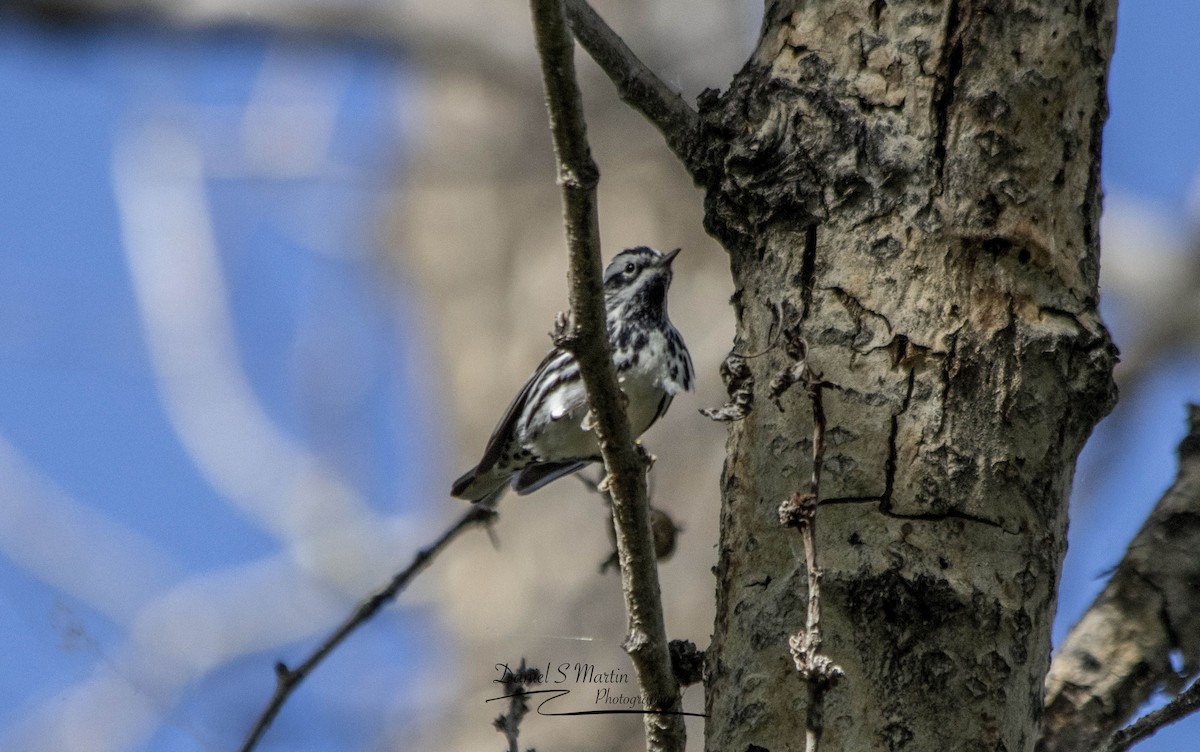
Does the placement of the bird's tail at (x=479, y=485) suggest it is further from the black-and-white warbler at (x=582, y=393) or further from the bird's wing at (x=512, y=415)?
the bird's wing at (x=512, y=415)

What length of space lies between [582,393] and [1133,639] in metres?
1.97

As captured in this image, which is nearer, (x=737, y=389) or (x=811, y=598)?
(x=811, y=598)

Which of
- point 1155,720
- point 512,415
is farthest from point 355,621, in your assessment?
point 512,415

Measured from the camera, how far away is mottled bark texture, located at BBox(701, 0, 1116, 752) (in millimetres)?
1827

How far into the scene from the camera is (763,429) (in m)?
2.06

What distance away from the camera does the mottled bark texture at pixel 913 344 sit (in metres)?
1.83

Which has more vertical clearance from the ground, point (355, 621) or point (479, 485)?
point (479, 485)

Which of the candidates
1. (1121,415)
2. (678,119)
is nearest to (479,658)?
(1121,415)

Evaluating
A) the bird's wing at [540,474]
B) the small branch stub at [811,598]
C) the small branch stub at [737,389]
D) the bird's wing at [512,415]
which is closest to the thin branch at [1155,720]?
the small branch stub at [811,598]

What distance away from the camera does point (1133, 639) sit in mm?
2641

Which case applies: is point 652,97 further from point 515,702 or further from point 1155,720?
point 1155,720

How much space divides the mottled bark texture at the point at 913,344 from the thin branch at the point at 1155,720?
0.40 ft

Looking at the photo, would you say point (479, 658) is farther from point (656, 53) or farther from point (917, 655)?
point (917, 655)

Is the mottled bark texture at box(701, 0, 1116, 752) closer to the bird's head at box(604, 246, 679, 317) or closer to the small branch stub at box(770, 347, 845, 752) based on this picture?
the small branch stub at box(770, 347, 845, 752)
